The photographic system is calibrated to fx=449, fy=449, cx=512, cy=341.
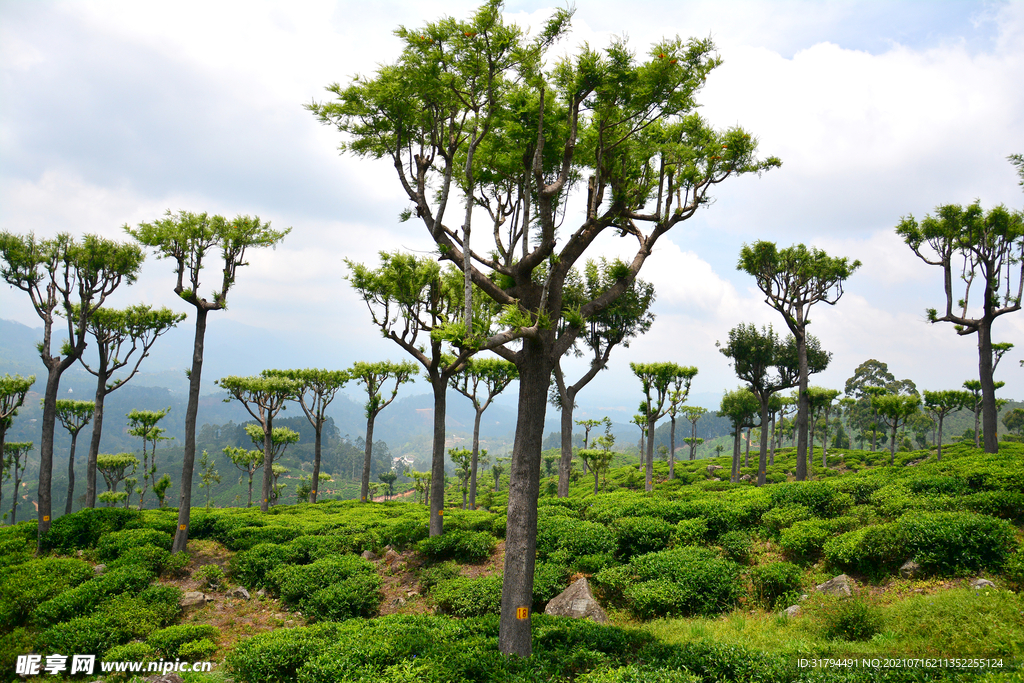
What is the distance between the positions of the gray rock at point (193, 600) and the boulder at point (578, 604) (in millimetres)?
9353

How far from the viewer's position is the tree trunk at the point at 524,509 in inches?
282

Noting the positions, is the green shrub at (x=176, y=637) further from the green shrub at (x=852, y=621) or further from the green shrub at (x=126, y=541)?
the green shrub at (x=852, y=621)

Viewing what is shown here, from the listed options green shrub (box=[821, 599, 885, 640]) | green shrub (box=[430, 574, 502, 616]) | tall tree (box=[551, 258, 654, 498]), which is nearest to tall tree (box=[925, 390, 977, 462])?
tall tree (box=[551, 258, 654, 498])

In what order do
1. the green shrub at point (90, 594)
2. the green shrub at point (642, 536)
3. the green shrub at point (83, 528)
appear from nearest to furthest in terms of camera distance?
1. the green shrub at point (90, 594)
2. the green shrub at point (642, 536)
3. the green shrub at point (83, 528)

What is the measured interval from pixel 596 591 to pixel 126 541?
14.6 m

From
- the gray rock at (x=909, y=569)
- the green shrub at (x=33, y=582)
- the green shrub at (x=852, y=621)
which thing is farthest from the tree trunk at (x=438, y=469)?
the gray rock at (x=909, y=569)

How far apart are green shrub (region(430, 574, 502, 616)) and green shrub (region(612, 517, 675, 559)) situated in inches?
152

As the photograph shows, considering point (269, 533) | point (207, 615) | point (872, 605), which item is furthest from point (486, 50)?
point (269, 533)

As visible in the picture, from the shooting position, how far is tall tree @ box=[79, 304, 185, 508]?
20.3 meters

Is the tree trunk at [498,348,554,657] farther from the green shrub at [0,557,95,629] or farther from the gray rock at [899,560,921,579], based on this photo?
the green shrub at [0,557,95,629]

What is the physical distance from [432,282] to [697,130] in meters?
9.82

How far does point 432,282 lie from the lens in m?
16.3

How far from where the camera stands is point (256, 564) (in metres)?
14.0

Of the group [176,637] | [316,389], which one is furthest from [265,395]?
[176,637]
